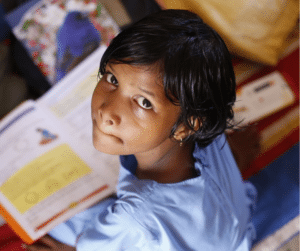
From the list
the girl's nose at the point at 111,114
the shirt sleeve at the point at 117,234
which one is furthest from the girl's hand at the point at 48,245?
the girl's nose at the point at 111,114

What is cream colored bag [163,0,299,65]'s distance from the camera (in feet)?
2.45

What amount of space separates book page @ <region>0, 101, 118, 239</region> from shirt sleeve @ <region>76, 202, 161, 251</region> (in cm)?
14

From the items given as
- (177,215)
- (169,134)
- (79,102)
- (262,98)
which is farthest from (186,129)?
(262,98)

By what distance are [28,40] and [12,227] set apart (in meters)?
0.45

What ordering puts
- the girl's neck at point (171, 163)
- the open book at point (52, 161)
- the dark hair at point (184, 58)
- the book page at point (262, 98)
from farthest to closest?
the book page at point (262, 98) → the open book at point (52, 161) → the girl's neck at point (171, 163) → the dark hair at point (184, 58)

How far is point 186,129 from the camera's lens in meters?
0.47

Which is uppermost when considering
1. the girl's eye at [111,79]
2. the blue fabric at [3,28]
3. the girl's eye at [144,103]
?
the blue fabric at [3,28]

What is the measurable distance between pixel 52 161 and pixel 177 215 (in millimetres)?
358

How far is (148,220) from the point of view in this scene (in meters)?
0.47

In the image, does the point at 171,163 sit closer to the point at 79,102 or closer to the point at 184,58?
the point at 184,58

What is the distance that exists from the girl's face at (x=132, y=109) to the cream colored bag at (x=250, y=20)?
1.40 feet

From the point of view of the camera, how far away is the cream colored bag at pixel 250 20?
0.75m

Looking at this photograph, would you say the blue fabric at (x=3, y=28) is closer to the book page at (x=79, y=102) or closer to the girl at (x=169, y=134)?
the book page at (x=79, y=102)

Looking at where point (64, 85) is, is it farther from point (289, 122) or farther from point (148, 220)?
point (289, 122)
